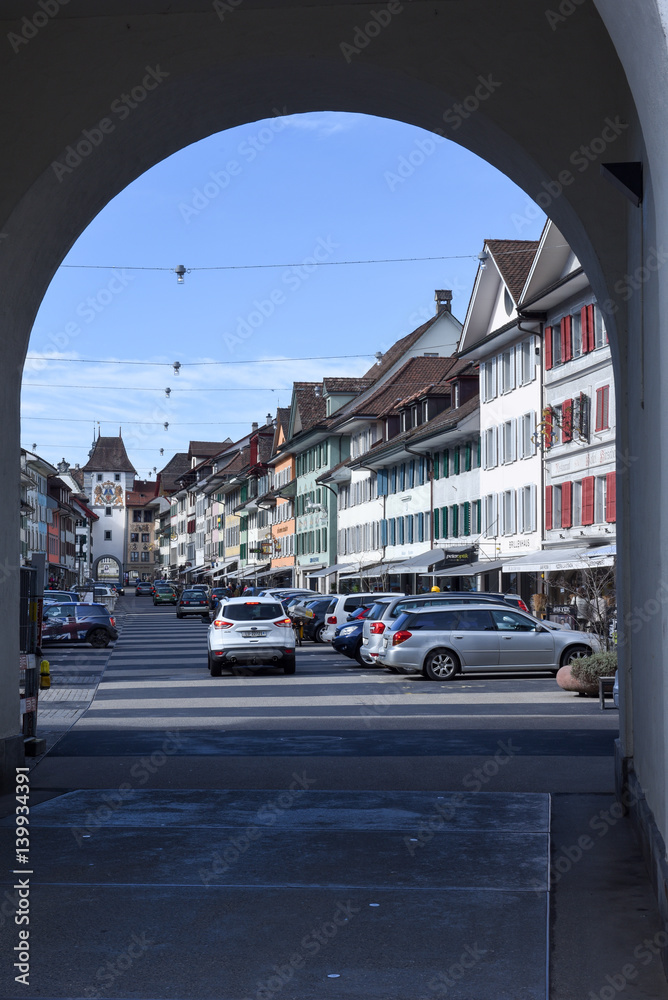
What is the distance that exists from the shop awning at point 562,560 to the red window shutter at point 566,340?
6188 millimetres

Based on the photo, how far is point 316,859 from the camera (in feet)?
27.0

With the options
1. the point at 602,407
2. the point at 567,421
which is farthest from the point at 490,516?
the point at 602,407

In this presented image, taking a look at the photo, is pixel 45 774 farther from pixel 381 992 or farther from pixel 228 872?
pixel 381 992

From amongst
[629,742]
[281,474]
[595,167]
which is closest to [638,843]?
[629,742]

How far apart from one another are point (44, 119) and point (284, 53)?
76.9 inches

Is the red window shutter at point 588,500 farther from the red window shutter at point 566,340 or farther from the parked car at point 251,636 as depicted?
the parked car at point 251,636

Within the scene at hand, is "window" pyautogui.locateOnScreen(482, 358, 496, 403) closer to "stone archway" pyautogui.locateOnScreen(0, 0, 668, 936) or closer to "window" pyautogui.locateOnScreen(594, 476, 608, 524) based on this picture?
"window" pyautogui.locateOnScreen(594, 476, 608, 524)

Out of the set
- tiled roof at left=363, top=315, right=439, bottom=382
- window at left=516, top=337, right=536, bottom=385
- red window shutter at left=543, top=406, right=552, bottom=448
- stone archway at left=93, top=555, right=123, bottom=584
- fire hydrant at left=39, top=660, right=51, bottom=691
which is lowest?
fire hydrant at left=39, top=660, right=51, bottom=691

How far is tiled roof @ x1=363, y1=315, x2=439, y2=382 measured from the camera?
7212cm

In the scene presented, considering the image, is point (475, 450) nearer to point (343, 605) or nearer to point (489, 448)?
point (489, 448)

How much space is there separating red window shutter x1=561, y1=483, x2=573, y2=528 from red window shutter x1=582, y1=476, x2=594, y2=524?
994 mm

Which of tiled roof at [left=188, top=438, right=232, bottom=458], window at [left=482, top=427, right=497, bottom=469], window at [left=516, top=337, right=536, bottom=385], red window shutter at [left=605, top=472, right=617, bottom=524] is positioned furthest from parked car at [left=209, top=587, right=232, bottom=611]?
tiled roof at [left=188, top=438, right=232, bottom=458]

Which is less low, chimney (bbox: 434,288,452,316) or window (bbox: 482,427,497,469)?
chimney (bbox: 434,288,452,316)

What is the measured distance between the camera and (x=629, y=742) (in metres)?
9.98
